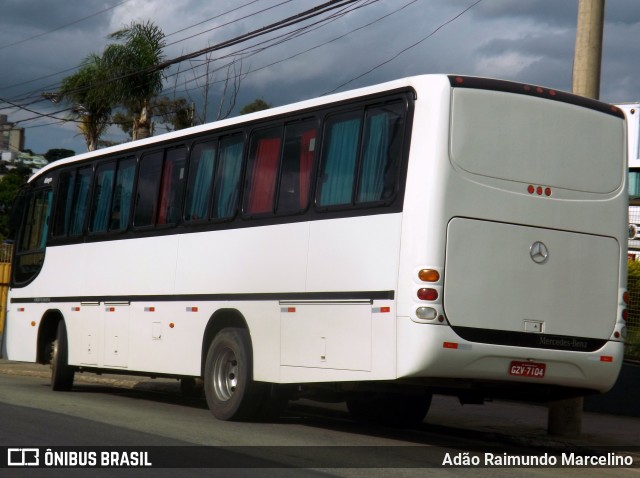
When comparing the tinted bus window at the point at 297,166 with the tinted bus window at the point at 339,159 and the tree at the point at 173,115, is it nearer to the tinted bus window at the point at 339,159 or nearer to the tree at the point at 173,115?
the tinted bus window at the point at 339,159

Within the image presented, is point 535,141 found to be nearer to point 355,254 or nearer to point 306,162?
point 355,254

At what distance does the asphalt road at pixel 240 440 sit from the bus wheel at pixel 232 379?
0.24 metres

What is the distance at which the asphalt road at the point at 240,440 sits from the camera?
29.8 ft

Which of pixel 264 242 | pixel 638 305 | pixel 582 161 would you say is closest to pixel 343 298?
pixel 264 242

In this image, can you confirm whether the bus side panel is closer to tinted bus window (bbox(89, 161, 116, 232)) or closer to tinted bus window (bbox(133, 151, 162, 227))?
tinted bus window (bbox(133, 151, 162, 227))

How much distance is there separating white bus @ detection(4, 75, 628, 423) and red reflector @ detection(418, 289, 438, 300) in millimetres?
13

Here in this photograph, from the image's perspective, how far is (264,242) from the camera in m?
12.5

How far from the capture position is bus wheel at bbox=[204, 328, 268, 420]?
12531 millimetres

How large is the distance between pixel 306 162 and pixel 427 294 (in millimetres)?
2642

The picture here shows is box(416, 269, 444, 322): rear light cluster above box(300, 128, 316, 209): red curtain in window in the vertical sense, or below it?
below

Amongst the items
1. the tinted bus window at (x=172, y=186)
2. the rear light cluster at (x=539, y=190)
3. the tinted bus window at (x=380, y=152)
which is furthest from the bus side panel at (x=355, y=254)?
the tinted bus window at (x=172, y=186)

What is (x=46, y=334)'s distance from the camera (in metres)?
17.8

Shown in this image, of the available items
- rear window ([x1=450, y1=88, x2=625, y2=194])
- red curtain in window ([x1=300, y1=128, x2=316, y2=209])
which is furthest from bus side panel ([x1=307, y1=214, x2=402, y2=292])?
rear window ([x1=450, y1=88, x2=625, y2=194])

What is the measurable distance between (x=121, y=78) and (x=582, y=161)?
21234mm
